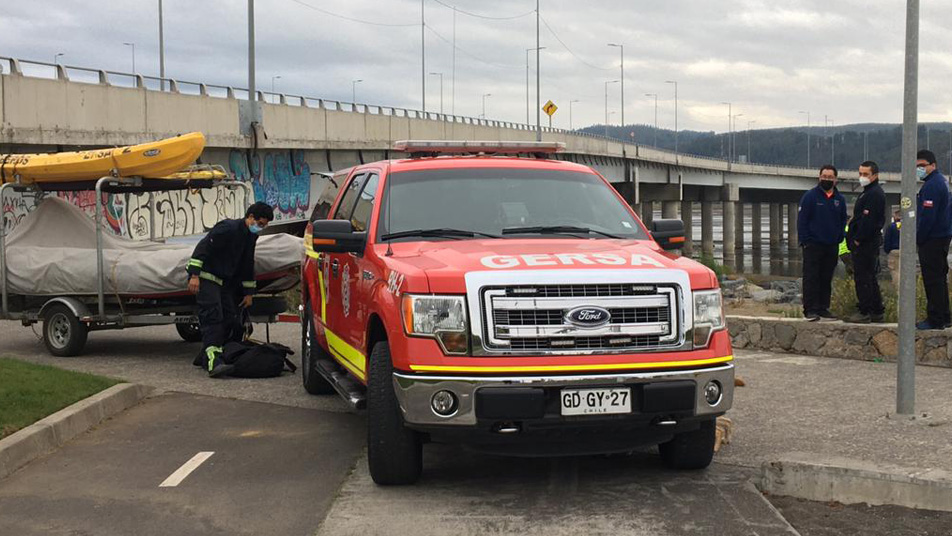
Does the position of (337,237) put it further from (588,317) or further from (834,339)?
(834,339)

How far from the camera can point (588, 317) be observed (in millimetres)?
6332

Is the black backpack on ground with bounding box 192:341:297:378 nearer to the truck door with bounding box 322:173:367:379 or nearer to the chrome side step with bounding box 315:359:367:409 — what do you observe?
the chrome side step with bounding box 315:359:367:409

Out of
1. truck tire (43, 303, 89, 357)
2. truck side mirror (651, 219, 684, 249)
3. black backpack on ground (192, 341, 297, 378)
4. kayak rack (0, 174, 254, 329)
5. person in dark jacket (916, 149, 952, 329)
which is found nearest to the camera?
truck side mirror (651, 219, 684, 249)

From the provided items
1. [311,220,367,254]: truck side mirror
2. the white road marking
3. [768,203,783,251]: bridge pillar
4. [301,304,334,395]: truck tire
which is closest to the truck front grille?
[311,220,367,254]: truck side mirror

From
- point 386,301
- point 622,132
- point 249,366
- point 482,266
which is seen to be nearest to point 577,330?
point 482,266

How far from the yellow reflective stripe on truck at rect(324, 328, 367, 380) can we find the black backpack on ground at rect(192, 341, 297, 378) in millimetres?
2528

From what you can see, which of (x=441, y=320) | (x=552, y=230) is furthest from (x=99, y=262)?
(x=441, y=320)

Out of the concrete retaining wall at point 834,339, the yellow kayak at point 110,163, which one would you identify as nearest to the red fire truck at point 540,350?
the concrete retaining wall at point 834,339

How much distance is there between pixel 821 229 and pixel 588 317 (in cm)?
703

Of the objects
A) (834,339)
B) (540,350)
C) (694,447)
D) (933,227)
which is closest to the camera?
(540,350)

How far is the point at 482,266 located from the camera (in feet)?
21.2

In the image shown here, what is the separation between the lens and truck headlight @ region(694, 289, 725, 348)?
21.5ft

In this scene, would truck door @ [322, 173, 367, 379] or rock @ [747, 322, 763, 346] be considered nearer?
truck door @ [322, 173, 367, 379]

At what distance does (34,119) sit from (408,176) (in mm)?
16531
